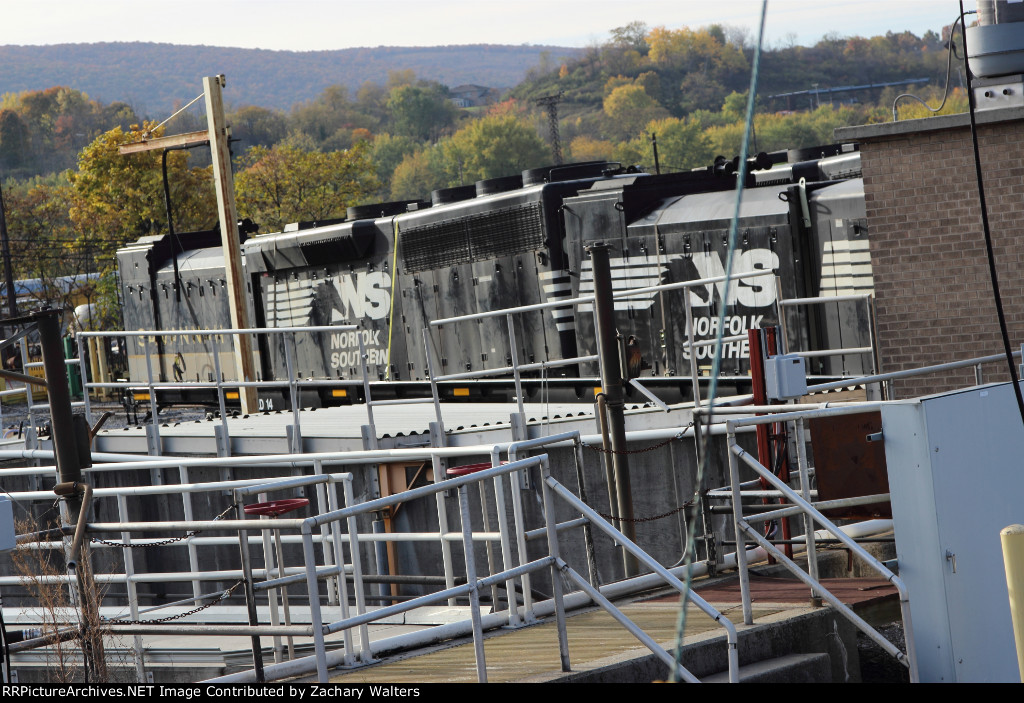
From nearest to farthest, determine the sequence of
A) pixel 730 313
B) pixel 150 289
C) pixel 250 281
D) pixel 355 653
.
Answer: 1. pixel 355 653
2. pixel 730 313
3. pixel 250 281
4. pixel 150 289

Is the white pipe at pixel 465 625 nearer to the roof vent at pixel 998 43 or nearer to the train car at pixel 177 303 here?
the roof vent at pixel 998 43

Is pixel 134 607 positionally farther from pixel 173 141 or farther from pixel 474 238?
pixel 173 141

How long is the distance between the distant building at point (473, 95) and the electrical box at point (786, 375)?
151m

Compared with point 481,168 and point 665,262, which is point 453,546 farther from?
point 481,168

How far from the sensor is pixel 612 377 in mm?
7930

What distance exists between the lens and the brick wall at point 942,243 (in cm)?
855

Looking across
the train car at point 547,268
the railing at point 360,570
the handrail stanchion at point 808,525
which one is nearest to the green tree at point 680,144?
the train car at point 547,268

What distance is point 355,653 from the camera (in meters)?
5.77

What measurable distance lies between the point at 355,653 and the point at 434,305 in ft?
32.7

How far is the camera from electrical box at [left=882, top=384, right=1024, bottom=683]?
596 centimetres

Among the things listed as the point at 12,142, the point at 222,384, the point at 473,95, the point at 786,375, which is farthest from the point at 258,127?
the point at 786,375

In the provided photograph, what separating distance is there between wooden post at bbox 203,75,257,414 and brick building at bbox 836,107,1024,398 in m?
9.32

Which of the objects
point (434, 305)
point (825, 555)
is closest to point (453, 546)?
point (825, 555)

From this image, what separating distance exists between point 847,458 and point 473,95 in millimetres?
162902
